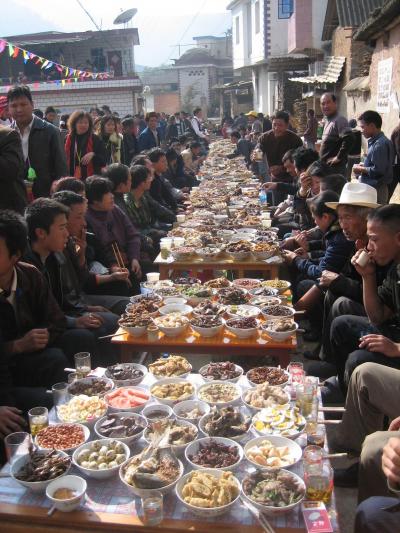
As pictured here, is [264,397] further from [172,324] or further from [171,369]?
[172,324]

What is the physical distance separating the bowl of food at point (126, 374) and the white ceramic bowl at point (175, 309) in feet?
2.65

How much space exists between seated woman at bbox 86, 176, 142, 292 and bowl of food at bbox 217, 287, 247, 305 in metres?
1.66

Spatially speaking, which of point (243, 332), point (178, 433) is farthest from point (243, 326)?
point (178, 433)

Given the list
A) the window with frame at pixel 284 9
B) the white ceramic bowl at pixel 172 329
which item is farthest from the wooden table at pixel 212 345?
the window with frame at pixel 284 9

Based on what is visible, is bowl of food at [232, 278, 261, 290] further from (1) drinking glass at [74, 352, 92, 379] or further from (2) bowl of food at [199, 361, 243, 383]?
(1) drinking glass at [74, 352, 92, 379]

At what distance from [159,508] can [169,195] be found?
6802 millimetres

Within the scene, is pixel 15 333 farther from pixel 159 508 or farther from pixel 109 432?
pixel 159 508

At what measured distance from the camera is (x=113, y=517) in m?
1.88

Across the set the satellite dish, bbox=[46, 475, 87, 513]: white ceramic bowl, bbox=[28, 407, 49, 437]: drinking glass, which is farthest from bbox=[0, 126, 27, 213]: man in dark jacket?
the satellite dish

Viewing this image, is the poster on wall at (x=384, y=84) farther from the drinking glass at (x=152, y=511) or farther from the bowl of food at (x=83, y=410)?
the drinking glass at (x=152, y=511)

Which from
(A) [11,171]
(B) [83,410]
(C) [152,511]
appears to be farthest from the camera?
(A) [11,171]

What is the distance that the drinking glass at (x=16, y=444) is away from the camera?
2.15 m

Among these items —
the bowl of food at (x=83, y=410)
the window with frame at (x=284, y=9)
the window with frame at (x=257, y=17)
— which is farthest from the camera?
the window with frame at (x=257, y=17)

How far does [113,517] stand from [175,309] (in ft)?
6.64
